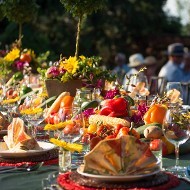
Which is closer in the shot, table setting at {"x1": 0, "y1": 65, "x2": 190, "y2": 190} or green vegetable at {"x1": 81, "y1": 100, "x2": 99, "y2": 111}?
table setting at {"x1": 0, "y1": 65, "x2": 190, "y2": 190}

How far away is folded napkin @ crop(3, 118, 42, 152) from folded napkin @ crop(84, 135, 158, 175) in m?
0.69

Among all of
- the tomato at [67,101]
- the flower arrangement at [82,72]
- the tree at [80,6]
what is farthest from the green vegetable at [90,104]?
the tree at [80,6]

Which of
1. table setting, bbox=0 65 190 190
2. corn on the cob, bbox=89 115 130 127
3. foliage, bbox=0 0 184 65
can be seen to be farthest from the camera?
foliage, bbox=0 0 184 65

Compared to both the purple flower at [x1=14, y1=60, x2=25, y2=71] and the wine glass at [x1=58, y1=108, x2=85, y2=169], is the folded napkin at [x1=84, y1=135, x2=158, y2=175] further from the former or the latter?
the purple flower at [x1=14, y1=60, x2=25, y2=71]

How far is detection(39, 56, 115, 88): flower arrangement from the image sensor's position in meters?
5.04

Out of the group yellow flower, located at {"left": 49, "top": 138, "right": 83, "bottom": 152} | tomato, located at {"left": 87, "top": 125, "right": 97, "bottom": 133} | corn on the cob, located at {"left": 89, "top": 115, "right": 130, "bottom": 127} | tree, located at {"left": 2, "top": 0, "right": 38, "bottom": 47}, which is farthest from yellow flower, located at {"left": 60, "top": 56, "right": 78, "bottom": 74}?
yellow flower, located at {"left": 49, "top": 138, "right": 83, "bottom": 152}

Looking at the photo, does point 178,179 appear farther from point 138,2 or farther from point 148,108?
point 138,2

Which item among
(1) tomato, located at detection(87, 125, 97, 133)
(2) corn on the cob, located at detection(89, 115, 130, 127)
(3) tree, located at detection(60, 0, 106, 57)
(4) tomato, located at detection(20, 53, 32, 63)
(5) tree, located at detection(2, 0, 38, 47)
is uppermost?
(5) tree, located at detection(2, 0, 38, 47)

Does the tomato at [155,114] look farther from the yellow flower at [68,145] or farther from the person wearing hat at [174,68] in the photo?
the person wearing hat at [174,68]

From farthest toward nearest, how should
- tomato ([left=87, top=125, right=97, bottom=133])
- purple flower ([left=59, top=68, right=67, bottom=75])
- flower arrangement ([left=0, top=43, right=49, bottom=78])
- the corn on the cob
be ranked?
flower arrangement ([left=0, top=43, right=49, bottom=78]), purple flower ([left=59, top=68, right=67, bottom=75]), the corn on the cob, tomato ([left=87, top=125, right=97, bottom=133])

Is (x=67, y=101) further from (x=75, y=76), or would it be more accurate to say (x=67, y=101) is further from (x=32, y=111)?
(x=32, y=111)

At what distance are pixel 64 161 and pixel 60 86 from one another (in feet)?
7.99

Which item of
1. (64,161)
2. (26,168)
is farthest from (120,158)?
(26,168)

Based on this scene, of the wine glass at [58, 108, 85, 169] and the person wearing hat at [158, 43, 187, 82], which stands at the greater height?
the person wearing hat at [158, 43, 187, 82]
